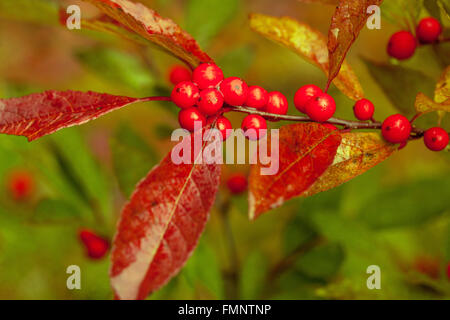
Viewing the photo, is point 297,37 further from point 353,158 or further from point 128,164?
point 128,164

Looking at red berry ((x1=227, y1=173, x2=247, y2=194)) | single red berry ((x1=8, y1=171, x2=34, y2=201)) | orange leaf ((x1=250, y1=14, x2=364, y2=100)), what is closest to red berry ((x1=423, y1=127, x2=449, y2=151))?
orange leaf ((x1=250, y1=14, x2=364, y2=100))

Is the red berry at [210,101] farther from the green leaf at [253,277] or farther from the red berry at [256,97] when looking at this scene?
the green leaf at [253,277]

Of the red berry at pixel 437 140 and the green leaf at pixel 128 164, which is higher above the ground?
the green leaf at pixel 128 164

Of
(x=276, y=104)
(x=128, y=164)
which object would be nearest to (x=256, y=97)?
(x=276, y=104)

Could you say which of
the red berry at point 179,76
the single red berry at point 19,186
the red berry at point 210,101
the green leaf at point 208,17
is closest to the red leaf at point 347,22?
the red berry at point 210,101

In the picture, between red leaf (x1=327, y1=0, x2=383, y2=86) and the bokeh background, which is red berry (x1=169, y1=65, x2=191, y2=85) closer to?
the bokeh background
